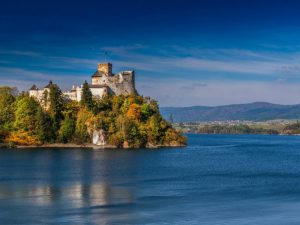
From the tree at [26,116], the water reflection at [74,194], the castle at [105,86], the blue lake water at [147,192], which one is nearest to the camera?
the blue lake water at [147,192]

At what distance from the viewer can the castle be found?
13412 cm

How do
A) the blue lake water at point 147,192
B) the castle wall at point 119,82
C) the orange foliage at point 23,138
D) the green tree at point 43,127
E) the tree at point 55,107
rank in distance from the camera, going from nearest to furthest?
1. the blue lake water at point 147,192
2. the green tree at point 43,127
3. the orange foliage at point 23,138
4. the tree at point 55,107
5. the castle wall at point 119,82

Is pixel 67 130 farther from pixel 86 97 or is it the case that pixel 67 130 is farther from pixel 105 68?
pixel 105 68

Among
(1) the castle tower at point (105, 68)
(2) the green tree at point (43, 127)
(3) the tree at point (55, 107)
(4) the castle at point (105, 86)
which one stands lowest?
(2) the green tree at point (43, 127)

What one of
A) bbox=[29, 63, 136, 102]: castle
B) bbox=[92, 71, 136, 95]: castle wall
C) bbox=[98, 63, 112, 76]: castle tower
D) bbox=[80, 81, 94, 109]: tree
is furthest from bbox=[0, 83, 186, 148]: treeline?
bbox=[98, 63, 112, 76]: castle tower

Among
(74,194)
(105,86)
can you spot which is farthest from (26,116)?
(74,194)

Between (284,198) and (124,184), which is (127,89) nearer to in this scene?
(124,184)

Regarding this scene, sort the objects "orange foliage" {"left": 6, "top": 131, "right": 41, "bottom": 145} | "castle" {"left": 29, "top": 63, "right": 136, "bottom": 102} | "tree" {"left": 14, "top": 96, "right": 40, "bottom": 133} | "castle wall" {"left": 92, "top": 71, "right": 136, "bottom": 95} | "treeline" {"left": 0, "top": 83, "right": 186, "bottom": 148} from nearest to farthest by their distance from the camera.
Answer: "treeline" {"left": 0, "top": 83, "right": 186, "bottom": 148}
"orange foliage" {"left": 6, "top": 131, "right": 41, "bottom": 145}
"tree" {"left": 14, "top": 96, "right": 40, "bottom": 133}
"castle" {"left": 29, "top": 63, "right": 136, "bottom": 102}
"castle wall" {"left": 92, "top": 71, "right": 136, "bottom": 95}

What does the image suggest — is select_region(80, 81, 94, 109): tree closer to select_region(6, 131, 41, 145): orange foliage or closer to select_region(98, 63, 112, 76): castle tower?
select_region(98, 63, 112, 76): castle tower

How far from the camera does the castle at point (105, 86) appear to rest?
134125 mm

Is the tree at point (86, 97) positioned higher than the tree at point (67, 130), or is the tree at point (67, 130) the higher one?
the tree at point (86, 97)

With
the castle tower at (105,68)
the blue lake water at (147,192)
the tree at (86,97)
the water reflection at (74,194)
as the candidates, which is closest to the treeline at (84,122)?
the tree at (86,97)

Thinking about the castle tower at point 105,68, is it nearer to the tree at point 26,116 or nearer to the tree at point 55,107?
the tree at point 55,107

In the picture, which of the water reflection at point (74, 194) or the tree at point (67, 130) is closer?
the water reflection at point (74, 194)
